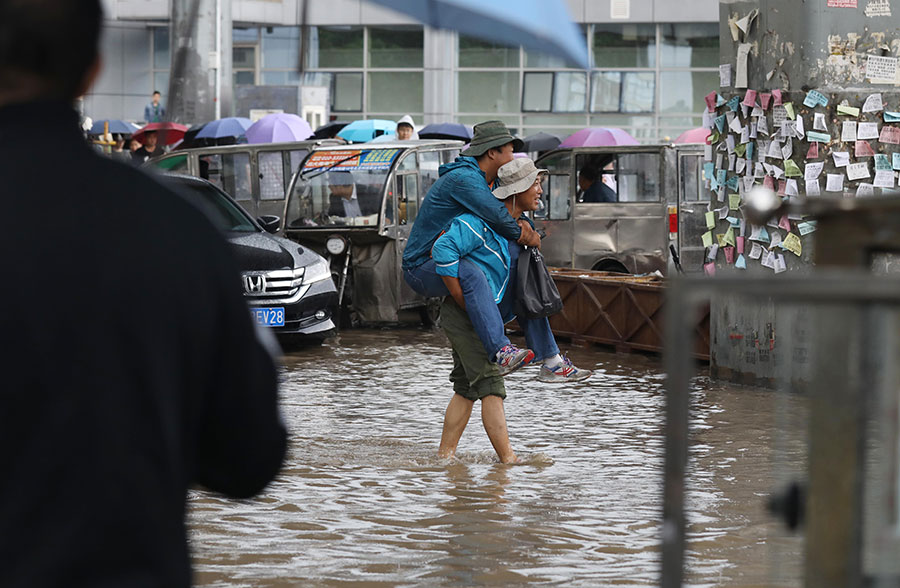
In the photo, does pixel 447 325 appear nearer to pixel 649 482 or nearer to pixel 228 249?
pixel 649 482

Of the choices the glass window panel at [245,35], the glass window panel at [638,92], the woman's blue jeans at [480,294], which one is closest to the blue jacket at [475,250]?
the woman's blue jeans at [480,294]

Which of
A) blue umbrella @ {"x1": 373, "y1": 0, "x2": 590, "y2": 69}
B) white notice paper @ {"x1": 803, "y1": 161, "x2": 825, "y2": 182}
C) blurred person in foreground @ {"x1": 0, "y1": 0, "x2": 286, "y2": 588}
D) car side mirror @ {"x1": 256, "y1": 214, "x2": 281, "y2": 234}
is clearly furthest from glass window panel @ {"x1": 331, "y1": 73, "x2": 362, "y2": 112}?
blurred person in foreground @ {"x1": 0, "y1": 0, "x2": 286, "y2": 588}

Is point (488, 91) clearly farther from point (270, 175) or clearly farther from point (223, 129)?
point (270, 175)

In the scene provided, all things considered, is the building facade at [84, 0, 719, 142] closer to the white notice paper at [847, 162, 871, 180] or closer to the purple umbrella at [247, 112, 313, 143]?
the purple umbrella at [247, 112, 313, 143]

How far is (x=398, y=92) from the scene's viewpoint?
134 feet

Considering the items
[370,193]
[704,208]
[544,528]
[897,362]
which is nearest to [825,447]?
[897,362]

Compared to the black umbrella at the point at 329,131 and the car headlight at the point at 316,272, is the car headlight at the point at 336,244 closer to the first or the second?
the car headlight at the point at 316,272

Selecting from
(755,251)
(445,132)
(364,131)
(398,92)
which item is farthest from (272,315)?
(398,92)

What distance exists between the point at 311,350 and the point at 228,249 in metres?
11.9

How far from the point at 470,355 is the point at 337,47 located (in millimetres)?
34076

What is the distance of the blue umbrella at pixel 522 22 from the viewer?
300 cm

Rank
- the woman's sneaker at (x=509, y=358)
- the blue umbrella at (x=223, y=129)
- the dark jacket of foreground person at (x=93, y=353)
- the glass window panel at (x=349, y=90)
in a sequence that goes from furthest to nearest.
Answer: the glass window panel at (x=349, y=90) < the blue umbrella at (x=223, y=129) < the woman's sneaker at (x=509, y=358) < the dark jacket of foreground person at (x=93, y=353)

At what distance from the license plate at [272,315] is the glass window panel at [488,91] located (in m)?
27.4

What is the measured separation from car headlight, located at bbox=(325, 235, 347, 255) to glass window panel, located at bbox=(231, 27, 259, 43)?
89.8 ft
